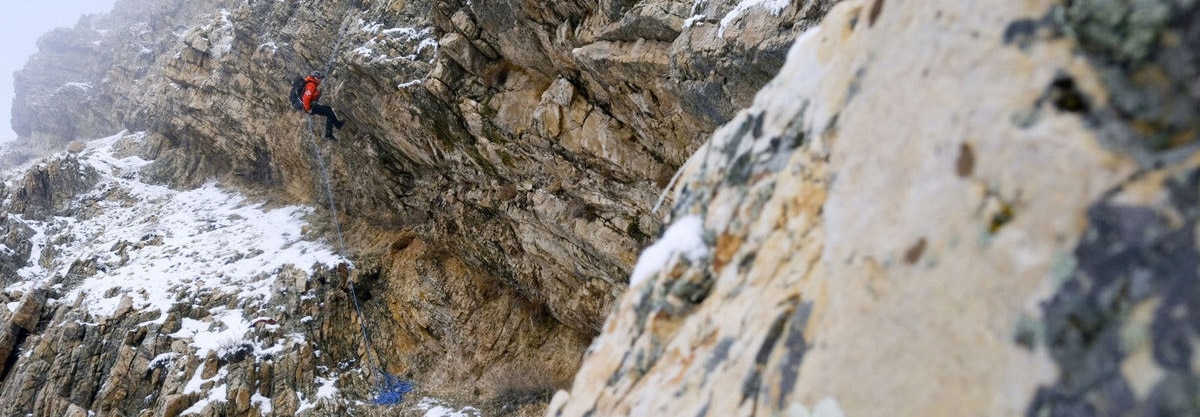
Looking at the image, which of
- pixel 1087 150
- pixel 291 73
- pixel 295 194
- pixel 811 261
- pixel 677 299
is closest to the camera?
pixel 1087 150

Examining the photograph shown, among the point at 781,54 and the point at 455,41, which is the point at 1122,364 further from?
the point at 455,41

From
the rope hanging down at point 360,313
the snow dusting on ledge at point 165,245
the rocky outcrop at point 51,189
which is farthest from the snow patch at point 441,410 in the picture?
the rocky outcrop at point 51,189

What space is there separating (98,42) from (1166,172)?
59721mm

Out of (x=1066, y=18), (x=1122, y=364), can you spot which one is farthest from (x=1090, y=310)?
(x=1066, y=18)

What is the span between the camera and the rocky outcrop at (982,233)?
115 centimetres

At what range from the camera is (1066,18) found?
138cm

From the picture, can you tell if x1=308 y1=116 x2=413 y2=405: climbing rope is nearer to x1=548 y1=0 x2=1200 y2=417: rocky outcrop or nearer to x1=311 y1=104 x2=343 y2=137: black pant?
x1=311 y1=104 x2=343 y2=137: black pant

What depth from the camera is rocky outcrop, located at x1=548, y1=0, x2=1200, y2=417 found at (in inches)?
45.1

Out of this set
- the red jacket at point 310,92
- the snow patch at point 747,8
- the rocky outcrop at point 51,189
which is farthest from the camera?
the rocky outcrop at point 51,189

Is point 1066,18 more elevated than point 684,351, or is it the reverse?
point 1066,18

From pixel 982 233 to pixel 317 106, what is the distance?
50.4 feet

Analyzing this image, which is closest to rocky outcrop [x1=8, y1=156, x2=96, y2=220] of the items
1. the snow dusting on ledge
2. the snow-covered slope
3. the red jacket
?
the snow dusting on ledge

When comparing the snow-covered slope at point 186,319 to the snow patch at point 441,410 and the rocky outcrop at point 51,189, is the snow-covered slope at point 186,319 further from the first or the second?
the rocky outcrop at point 51,189

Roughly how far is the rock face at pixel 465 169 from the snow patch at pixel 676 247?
4.08 meters
